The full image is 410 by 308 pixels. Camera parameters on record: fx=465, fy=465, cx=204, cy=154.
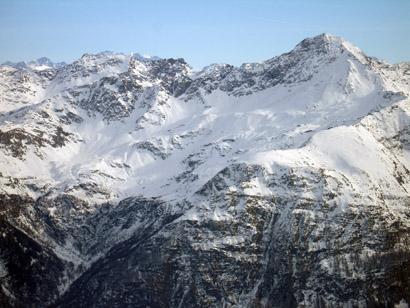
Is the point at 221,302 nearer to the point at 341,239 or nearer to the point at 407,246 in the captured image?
the point at 341,239

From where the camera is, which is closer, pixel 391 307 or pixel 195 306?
pixel 391 307

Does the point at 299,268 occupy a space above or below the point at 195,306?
above

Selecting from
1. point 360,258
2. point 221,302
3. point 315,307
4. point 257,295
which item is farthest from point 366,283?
point 221,302

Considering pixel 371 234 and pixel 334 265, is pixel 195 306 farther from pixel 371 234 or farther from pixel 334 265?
pixel 371 234

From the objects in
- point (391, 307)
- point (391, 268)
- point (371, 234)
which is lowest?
point (391, 307)

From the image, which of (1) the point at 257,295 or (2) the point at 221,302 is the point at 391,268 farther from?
(2) the point at 221,302

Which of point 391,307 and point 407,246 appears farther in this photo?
point 407,246

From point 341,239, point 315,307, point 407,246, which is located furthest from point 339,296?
point 407,246

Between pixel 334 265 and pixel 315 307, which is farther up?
pixel 334 265
